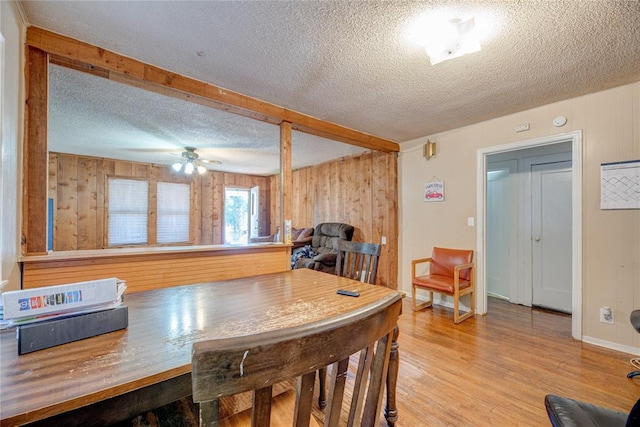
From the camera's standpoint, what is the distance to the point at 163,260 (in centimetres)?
201

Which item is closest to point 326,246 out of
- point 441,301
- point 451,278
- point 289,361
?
point 441,301

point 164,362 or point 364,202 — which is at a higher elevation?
point 364,202

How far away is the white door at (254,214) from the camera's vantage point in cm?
688

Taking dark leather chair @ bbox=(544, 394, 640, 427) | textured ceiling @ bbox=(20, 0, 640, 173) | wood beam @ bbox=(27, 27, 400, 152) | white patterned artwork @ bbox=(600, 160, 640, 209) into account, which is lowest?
dark leather chair @ bbox=(544, 394, 640, 427)

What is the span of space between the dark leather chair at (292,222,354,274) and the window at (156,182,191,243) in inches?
107

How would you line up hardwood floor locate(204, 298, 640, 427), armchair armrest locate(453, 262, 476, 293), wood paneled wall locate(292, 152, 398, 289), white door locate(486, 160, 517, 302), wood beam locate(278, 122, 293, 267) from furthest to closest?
1. wood paneled wall locate(292, 152, 398, 289)
2. white door locate(486, 160, 517, 302)
3. armchair armrest locate(453, 262, 476, 293)
4. wood beam locate(278, 122, 293, 267)
5. hardwood floor locate(204, 298, 640, 427)

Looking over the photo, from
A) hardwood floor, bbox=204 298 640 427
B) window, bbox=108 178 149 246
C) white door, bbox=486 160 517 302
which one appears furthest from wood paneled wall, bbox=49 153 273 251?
white door, bbox=486 160 517 302

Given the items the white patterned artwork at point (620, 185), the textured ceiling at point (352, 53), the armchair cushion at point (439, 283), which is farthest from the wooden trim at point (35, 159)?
the white patterned artwork at point (620, 185)

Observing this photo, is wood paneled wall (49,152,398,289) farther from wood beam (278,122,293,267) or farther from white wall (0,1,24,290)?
white wall (0,1,24,290)

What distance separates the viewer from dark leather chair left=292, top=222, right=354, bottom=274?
4238 mm

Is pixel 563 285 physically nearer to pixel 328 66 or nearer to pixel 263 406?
pixel 328 66

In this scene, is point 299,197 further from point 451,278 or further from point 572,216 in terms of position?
point 572,216

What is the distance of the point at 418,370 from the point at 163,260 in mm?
2126

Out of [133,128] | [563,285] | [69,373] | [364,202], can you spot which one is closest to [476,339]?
[563,285]
